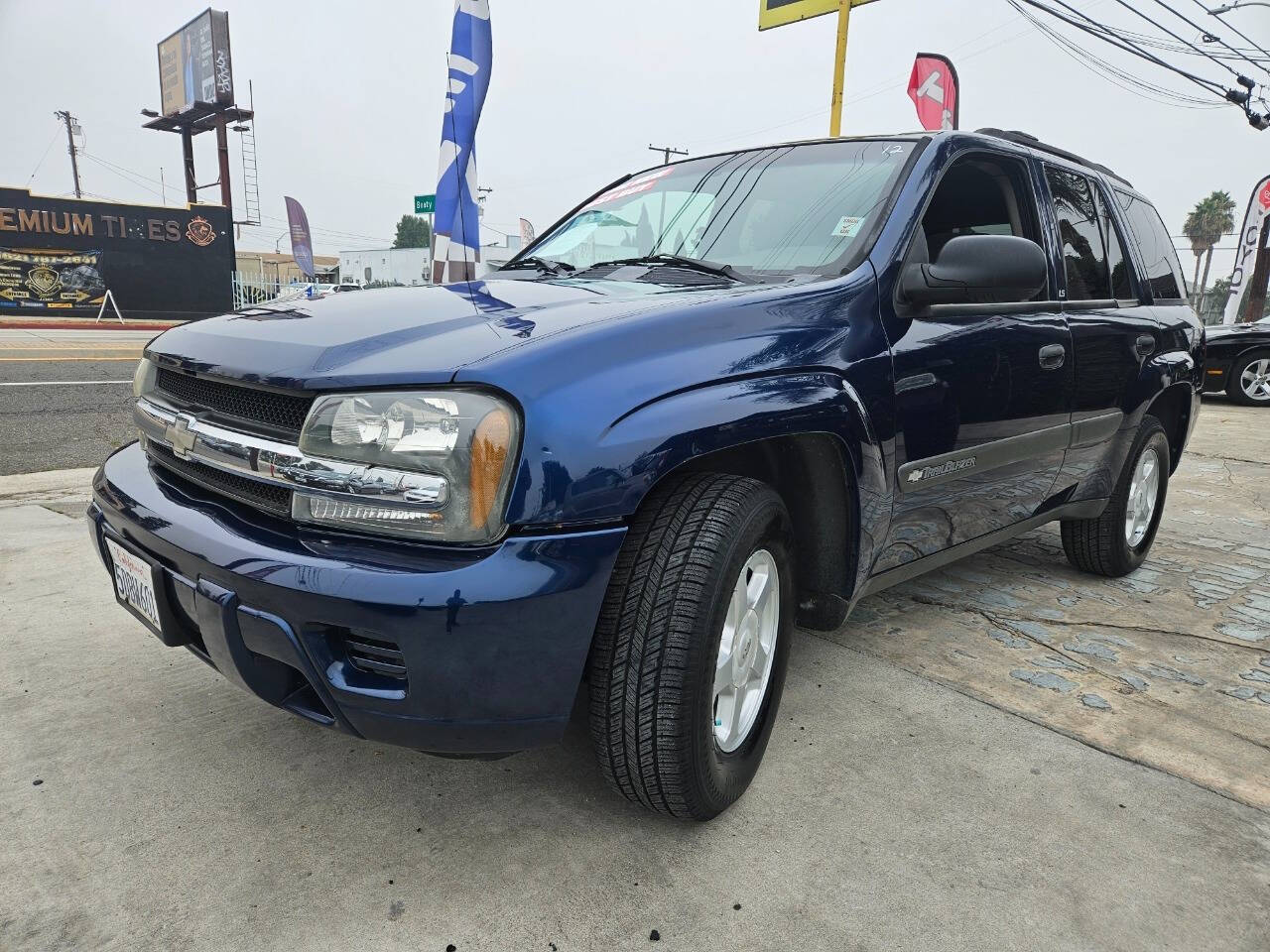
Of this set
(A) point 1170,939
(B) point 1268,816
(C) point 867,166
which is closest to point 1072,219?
(C) point 867,166

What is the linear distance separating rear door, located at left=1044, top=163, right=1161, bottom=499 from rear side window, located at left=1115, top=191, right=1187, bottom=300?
21cm

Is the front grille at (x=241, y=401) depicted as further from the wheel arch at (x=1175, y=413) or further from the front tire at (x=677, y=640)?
the wheel arch at (x=1175, y=413)

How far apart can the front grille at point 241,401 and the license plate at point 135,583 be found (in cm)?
36

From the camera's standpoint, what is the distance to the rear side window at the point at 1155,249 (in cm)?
372

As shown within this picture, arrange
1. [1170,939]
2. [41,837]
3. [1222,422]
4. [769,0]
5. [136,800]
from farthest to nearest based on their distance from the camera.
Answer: [769,0] → [1222,422] → [136,800] → [41,837] → [1170,939]

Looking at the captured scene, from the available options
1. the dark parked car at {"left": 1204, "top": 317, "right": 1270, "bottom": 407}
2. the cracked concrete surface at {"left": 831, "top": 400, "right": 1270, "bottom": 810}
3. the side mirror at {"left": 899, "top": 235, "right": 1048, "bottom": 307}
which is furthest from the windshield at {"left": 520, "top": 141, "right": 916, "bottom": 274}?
the dark parked car at {"left": 1204, "top": 317, "right": 1270, "bottom": 407}

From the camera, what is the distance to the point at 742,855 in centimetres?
187

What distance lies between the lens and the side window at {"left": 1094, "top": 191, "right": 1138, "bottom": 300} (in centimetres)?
343

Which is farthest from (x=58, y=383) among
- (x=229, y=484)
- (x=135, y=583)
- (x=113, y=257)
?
(x=113, y=257)

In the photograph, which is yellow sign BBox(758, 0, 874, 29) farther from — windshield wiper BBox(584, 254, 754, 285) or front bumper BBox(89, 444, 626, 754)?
front bumper BBox(89, 444, 626, 754)

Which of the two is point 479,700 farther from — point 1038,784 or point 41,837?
point 1038,784

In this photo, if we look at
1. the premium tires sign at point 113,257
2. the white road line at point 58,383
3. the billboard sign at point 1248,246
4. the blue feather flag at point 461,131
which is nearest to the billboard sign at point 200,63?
the premium tires sign at point 113,257

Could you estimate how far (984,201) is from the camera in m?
2.96

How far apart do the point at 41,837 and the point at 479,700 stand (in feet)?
3.52
